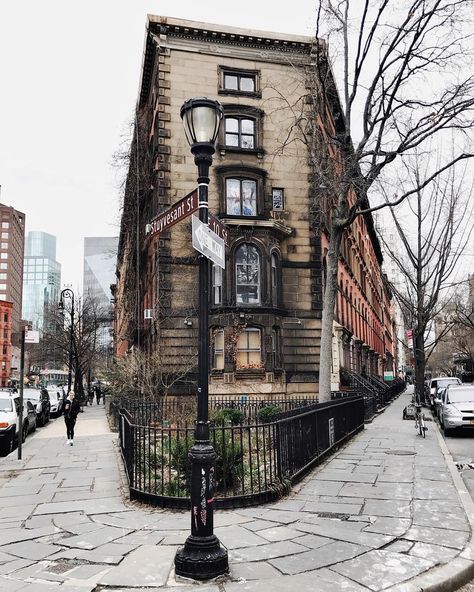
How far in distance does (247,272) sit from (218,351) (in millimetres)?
3735

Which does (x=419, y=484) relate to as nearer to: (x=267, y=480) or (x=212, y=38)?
(x=267, y=480)

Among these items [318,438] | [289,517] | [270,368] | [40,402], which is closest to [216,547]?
[289,517]

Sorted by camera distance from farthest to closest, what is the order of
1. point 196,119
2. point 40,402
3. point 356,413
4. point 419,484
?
point 40,402
point 356,413
point 419,484
point 196,119

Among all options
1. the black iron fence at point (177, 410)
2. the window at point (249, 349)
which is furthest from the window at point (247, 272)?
the black iron fence at point (177, 410)

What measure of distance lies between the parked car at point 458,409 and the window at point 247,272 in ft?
31.4

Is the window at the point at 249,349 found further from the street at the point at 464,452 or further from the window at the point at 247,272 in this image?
the street at the point at 464,452

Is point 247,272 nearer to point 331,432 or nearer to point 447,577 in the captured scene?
point 331,432

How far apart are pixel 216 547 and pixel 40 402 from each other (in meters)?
21.2

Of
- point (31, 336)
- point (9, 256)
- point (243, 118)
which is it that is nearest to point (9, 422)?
point (31, 336)

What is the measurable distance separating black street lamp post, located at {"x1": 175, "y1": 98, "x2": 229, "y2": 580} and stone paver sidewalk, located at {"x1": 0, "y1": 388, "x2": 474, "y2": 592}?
0.59ft

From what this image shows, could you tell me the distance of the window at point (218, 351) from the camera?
24641 mm

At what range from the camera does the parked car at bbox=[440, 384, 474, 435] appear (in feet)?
54.3

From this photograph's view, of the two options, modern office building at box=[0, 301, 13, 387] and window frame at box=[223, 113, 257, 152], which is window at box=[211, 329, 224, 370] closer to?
window frame at box=[223, 113, 257, 152]

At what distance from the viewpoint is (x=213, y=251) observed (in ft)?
19.7
